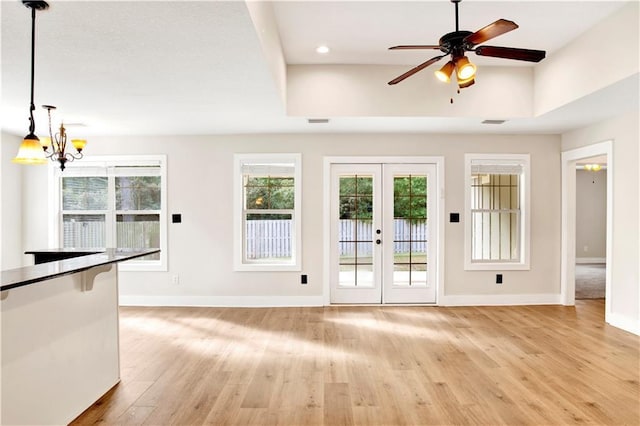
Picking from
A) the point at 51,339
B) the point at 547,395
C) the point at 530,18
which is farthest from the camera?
the point at 530,18

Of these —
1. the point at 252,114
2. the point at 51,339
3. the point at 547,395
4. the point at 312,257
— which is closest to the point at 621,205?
the point at 547,395

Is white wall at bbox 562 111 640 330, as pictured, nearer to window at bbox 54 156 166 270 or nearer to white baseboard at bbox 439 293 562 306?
white baseboard at bbox 439 293 562 306

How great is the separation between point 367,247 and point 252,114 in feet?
8.15

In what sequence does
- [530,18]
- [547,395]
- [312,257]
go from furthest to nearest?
[312,257] → [530,18] → [547,395]

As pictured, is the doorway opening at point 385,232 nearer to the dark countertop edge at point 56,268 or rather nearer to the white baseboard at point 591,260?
the dark countertop edge at point 56,268

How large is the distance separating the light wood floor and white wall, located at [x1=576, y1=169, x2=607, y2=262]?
586cm

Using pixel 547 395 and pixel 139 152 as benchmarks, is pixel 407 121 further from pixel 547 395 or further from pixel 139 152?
pixel 139 152

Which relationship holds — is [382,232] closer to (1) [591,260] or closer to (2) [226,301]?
(2) [226,301]

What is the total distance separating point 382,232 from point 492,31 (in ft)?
11.1

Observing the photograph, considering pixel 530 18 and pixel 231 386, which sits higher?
pixel 530 18

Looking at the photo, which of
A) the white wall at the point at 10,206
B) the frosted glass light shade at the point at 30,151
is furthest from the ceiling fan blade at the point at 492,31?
the white wall at the point at 10,206

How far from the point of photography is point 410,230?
5.38 metres

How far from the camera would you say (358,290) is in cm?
534

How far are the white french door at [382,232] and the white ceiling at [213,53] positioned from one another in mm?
757
